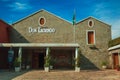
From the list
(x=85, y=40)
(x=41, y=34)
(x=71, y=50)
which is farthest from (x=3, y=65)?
(x=85, y=40)

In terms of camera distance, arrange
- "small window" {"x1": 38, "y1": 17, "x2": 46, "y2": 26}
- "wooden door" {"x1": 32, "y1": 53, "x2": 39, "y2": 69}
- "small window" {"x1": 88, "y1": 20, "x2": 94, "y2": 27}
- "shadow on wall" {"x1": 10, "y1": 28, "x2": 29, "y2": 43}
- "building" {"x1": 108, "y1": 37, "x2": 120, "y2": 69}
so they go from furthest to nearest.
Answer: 1. "small window" {"x1": 88, "y1": 20, "x2": 94, "y2": 27}
2. "small window" {"x1": 38, "y1": 17, "x2": 46, "y2": 26}
3. "wooden door" {"x1": 32, "y1": 53, "x2": 39, "y2": 69}
4. "shadow on wall" {"x1": 10, "y1": 28, "x2": 29, "y2": 43}
5. "building" {"x1": 108, "y1": 37, "x2": 120, "y2": 69}

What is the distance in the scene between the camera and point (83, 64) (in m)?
Answer: 23.6

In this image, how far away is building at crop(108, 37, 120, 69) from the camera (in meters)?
20.8

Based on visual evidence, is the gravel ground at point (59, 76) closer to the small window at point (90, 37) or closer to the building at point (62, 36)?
the building at point (62, 36)

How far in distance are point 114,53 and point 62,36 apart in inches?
258

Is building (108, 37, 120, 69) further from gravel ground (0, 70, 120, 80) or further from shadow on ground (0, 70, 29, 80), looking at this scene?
shadow on ground (0, 70, 29, 80)

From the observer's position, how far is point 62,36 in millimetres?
23578

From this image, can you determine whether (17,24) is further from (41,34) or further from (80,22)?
(80,22)

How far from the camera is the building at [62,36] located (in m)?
23.5

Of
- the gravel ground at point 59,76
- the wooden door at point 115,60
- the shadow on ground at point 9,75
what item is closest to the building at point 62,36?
the wooden door at point 115,60

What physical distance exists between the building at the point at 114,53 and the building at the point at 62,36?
3.48 feet

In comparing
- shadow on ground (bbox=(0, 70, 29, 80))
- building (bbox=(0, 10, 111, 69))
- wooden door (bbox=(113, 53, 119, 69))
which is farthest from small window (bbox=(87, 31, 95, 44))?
shadow on ground (bbox=(0, 70, 29, 80))

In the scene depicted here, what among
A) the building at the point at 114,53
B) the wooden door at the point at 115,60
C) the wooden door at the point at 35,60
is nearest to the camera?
the building at the point at 114,53

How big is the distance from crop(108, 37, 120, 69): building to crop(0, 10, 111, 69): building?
106 centimetres
